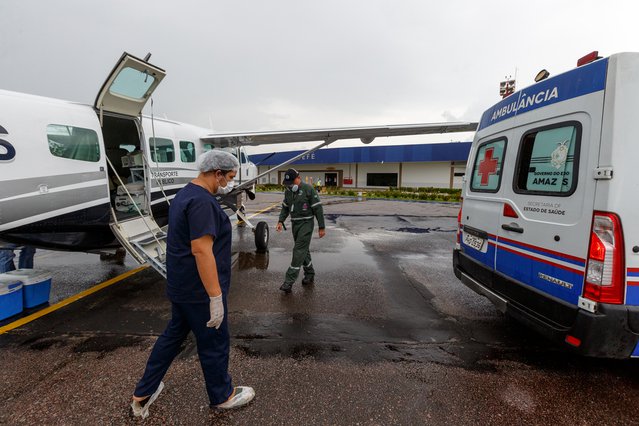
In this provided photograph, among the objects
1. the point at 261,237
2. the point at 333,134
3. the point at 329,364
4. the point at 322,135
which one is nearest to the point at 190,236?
the point at 329,364

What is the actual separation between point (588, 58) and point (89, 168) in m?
5.57

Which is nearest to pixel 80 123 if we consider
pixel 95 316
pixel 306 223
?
pixel 95 316

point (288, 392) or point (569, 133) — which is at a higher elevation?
point (569, 133)

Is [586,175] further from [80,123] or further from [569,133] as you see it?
[80,123]

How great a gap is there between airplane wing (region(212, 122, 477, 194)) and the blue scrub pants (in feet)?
13.4

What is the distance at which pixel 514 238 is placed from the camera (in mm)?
2951

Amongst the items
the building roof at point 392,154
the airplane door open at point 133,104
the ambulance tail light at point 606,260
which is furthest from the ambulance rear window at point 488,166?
the building roof at point 392,154

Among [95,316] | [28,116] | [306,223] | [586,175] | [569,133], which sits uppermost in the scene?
[28,116]

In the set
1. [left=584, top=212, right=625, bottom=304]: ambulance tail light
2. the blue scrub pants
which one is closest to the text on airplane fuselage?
the blue scrub pants

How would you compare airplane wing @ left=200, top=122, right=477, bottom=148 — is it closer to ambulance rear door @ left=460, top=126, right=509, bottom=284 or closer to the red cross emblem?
ambulance rear door @ left=460, top=126, right=509, bottom=284

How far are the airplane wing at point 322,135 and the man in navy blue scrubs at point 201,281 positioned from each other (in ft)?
12.7

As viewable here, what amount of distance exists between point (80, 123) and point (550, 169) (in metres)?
5.43

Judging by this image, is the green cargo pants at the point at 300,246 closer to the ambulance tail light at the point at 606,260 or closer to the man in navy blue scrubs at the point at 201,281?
the man in navy blue scrubs at the point at 201,281

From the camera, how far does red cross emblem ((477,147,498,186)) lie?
3.55m
